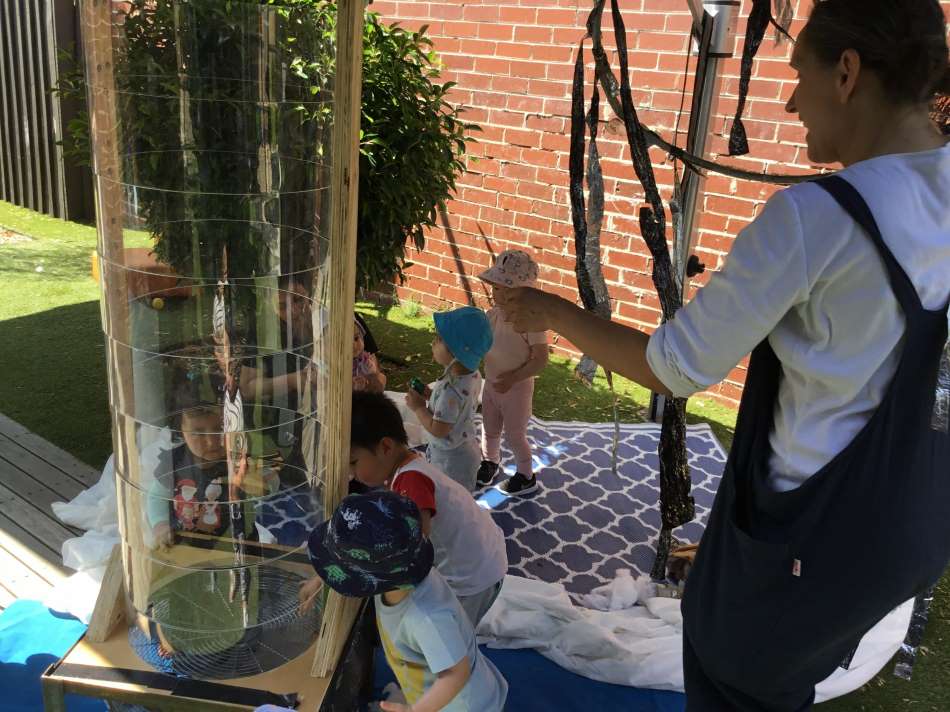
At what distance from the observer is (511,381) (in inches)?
133

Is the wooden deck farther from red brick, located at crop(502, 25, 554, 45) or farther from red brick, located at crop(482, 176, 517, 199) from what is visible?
red brick, located at crop(502, 25, 554, 45)

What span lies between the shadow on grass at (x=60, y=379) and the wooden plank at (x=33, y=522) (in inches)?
15.3

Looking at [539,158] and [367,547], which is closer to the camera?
[367,547]

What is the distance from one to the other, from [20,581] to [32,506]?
1.57 ft

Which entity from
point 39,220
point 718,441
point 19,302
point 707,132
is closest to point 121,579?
point 707,132

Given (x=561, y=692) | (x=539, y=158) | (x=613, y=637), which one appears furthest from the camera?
(x=539, y=158)

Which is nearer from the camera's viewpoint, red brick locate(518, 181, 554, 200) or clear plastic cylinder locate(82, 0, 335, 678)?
clear plastic cylinder locate(82, 0, 335, 678)

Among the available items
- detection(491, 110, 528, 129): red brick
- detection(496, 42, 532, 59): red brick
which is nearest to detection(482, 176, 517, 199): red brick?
detection(491, 110, 528, 129): red brick

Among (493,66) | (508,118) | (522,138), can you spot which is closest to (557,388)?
(522,138)

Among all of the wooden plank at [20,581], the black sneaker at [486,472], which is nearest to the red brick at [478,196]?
the black sneaker at [486,472]

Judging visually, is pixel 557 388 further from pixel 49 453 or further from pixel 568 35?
pixel 49 453

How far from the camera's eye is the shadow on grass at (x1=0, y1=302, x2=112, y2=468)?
365 cm

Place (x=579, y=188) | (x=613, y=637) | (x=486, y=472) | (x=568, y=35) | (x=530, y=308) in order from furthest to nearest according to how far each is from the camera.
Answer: (x=568, y=35)
(x=486, y=472)
(x=613, y=637)
(x=579, y=188)
(x=530, y=308)

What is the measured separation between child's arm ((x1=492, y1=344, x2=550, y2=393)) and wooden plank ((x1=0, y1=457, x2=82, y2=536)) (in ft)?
5.86
